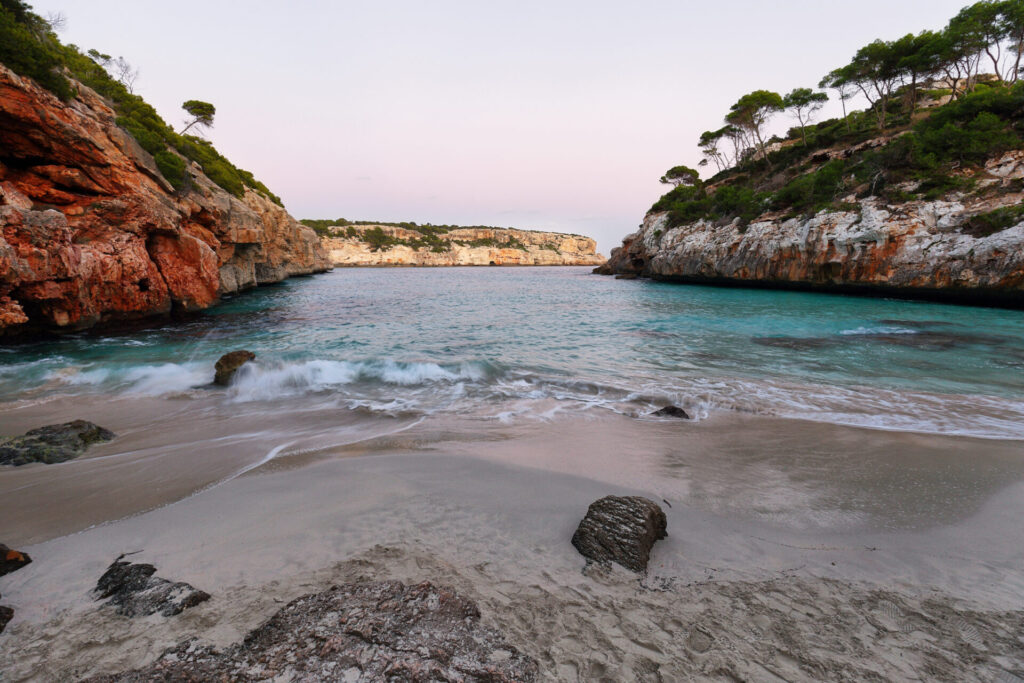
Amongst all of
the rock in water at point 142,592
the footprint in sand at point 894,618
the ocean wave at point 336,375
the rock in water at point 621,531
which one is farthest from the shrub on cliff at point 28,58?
the footprint in sand at point 894,618

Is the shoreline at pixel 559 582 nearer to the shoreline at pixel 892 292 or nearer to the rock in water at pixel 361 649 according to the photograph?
the rock in water at pixel 361 649

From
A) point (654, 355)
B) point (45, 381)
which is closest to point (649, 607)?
point (654, 355)

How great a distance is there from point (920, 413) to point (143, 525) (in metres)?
8.90

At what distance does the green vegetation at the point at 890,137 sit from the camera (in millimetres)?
21078

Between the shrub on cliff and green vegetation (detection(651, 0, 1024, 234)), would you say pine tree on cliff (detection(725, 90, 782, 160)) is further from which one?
the shrub on cliff

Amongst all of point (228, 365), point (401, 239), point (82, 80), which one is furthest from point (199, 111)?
point (401, 239)

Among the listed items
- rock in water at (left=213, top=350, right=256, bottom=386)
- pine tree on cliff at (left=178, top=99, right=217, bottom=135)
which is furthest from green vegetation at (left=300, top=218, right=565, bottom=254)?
rock in water at (left=213, top=350, right=256, bottom=386)

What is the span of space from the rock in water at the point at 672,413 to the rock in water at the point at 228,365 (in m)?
7.58

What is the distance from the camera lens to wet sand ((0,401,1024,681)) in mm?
1867

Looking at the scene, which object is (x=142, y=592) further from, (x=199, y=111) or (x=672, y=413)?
(x=199, y=111)

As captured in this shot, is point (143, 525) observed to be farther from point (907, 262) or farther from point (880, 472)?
point (907, 262)

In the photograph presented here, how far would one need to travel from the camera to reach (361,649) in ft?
5.69

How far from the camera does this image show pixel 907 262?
19.5 m

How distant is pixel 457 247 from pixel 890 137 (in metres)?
101
